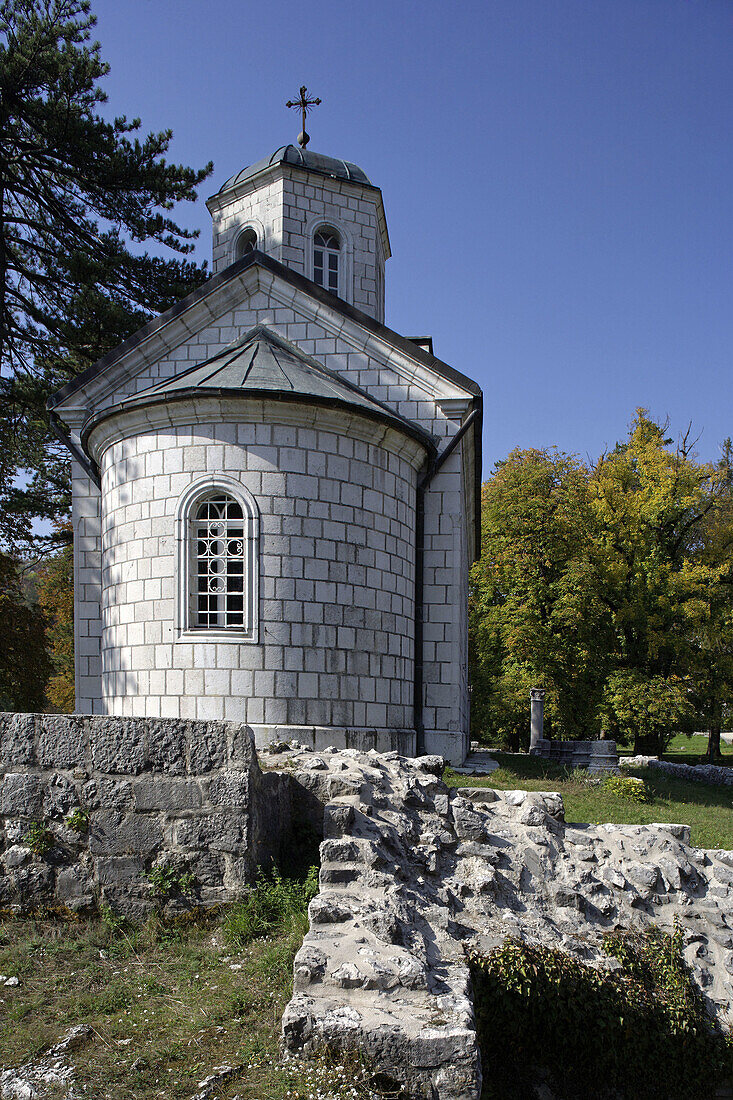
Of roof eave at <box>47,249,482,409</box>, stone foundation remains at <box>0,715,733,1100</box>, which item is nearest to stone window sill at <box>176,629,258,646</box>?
stone foundation remains at <box>0,715,733,1100</box>

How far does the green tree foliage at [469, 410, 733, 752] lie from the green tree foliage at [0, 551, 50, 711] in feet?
42.0

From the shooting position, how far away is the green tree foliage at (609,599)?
2314cm

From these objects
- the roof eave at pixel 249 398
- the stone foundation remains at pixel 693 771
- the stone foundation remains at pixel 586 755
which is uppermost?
the roof eave at pixel 249 398

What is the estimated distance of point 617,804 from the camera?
10609mm

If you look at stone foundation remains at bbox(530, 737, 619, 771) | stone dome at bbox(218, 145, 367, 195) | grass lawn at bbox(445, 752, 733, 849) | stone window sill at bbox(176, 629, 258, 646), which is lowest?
stone foundation remains at bbox(530, 737, 619, 771)

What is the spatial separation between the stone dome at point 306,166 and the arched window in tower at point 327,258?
1134mm

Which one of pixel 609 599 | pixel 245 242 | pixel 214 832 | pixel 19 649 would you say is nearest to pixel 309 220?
pixel 245 242

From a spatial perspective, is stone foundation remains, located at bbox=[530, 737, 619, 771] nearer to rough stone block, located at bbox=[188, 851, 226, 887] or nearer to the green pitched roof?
the green pitched roof

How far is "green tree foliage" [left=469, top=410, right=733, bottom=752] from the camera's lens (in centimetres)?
2314

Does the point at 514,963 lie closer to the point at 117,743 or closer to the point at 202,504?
the point at 117,743

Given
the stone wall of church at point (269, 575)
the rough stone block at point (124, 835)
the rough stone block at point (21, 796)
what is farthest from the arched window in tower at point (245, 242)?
the rough stone block at point (124, 835)

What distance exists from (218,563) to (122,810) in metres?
4.75

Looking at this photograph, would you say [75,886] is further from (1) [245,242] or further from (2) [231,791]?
(1) [245,242]

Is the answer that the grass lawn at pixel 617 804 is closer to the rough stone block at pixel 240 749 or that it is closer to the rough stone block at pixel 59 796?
the rough stone block at pixel 240 749
